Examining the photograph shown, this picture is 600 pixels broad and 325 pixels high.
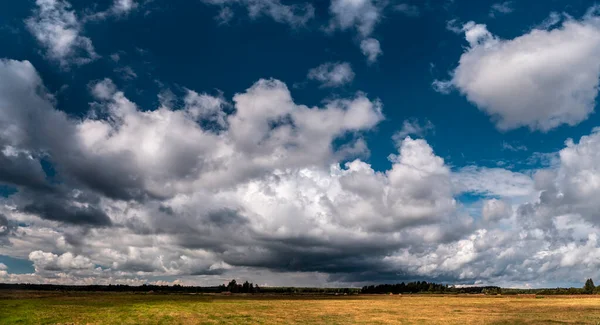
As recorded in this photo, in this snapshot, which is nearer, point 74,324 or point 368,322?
point 74,324

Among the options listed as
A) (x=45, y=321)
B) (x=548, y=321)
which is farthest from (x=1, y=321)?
(x=548, y=321)

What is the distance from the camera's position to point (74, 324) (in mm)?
44625

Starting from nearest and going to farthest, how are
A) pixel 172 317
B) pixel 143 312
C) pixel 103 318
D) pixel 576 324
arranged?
pixel 576 324
pixel 103 318
pixel 172 317
pixel 143 312

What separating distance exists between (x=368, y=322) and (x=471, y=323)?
1286 cm

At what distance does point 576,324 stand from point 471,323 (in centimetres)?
1152

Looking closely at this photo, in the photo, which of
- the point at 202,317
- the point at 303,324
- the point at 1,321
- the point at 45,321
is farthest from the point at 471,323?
the point at 1,321

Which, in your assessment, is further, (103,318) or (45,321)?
(103,318)

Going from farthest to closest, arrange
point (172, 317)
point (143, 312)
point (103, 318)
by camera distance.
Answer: point (143, 312) < point (172, 317) < point (103, 318)

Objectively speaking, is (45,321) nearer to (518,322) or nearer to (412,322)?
(412,322)

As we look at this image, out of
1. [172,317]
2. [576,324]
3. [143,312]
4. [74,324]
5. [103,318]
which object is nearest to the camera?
[74,324]

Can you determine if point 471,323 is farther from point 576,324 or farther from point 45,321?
point 45,321

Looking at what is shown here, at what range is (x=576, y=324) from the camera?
47938 mm

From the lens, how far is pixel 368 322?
53.0m

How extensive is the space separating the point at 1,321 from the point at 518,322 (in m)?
62.9
